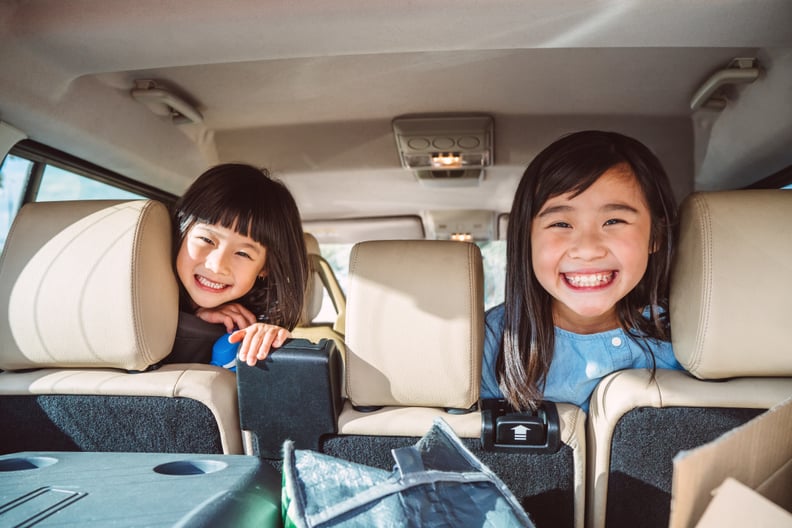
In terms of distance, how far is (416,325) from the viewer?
1.28 metres

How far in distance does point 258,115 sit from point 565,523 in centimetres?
226

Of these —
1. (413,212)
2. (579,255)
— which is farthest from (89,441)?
(413,212)

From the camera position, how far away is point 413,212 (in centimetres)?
421

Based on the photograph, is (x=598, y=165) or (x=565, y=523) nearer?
(x=565, y=523)

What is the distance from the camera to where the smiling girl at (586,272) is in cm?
139

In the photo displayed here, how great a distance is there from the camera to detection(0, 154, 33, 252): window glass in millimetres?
2014

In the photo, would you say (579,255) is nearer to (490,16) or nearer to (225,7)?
(490,16)

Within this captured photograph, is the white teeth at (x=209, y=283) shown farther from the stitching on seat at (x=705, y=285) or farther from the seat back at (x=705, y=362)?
the stitching on seat at (x=705, y=285)

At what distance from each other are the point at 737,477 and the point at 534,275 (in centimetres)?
82

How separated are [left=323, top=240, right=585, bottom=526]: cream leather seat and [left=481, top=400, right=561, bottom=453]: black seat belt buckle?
0.8 inches

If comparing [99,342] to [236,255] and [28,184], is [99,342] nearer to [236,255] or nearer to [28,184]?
[236,255]

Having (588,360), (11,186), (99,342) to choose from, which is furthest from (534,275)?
(11,186)

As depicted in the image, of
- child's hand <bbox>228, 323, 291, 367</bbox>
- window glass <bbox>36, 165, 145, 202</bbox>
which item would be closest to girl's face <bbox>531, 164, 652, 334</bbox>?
child's hand <bbox>228, 323, 291, 367</bbox>

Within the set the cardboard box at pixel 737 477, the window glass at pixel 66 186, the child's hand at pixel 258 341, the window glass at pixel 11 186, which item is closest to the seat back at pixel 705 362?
the cardboard box at pixel 737 477
